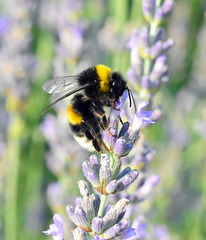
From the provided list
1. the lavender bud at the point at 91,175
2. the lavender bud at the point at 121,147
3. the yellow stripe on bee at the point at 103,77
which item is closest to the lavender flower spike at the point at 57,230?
the lavender bud at the point at 91,175

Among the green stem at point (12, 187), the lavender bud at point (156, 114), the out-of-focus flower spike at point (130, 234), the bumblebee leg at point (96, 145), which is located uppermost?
the green stem at point (12, 187)

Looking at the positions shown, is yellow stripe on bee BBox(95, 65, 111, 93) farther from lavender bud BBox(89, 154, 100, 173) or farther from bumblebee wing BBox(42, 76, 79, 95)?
lavender bud BBox(89, 154, 100, 173)

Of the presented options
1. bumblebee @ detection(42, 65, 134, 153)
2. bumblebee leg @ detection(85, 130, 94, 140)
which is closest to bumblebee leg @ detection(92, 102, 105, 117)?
bumblebee @ detection(42, 65, 134, 153)

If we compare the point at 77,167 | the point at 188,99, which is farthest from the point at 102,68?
the point at 188,99

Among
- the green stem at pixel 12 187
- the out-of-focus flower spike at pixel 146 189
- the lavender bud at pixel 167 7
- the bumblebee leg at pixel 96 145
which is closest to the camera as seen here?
the bumblebee leg at pixel 96 145

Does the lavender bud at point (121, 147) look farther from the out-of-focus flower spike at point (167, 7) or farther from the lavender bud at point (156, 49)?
the out-of-focus flower spike at point (167, 7)

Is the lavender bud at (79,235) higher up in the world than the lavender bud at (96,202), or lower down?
lower down

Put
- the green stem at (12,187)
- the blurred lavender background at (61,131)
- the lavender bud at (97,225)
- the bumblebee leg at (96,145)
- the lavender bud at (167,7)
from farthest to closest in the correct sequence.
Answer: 1. the green stem at (12,187)
2. the blurred lavender background at (61,131)
3. the lavender bud at (167,7)
4. the bumblebee leg at (96,145)
5. the lavender bud at (97,225)

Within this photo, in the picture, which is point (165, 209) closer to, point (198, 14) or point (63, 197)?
point (63, 197)
